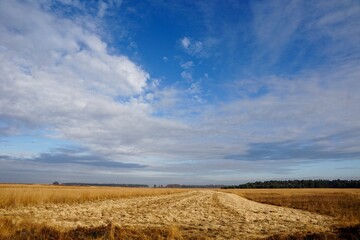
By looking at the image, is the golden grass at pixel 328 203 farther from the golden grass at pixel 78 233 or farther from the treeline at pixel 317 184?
the treeline at pixel 317 184

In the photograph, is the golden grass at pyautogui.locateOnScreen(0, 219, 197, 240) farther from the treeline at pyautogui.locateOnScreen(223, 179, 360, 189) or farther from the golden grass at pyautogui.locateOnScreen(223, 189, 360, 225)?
A: the treeline at pyautogui.locateOnScreen(223, 179, 360, 189)

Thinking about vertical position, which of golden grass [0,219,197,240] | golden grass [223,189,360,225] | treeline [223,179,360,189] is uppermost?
treeline [223,179,360,189]

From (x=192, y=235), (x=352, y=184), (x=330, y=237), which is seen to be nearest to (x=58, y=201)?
(x=192, y=235)

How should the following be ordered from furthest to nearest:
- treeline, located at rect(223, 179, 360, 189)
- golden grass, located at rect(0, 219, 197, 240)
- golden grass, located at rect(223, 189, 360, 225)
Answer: treeline, located at rect(223, 179, 360, 189) < golden grass, located at rect(223, 189, 360, 225) < golden grass, located at rect(0, 219, 197, 240)

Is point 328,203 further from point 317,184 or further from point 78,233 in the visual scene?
point 317,184

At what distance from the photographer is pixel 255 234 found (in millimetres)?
13367

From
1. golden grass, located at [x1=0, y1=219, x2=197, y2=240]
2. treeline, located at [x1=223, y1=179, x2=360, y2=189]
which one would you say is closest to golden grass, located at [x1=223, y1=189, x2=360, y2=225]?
golden grass, located at [x1=0, y1=219, x2=197, y2=240]

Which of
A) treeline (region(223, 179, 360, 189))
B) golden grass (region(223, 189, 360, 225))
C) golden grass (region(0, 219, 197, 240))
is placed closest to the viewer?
golden grass (region(0, 219, 197, 240))

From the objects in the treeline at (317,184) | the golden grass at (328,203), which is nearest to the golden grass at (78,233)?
the golden grass at (328,203)

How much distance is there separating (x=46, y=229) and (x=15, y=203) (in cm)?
1470

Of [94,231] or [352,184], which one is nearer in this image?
[94,231]

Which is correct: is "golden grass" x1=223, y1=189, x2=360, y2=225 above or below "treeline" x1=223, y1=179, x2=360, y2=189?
below

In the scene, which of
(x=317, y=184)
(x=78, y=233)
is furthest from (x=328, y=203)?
(x=317, y=184)

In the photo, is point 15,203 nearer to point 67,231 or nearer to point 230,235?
point 67,231
